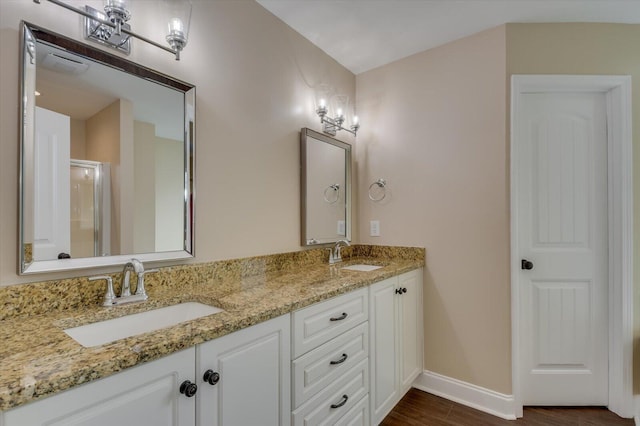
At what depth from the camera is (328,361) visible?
1391 millimetres

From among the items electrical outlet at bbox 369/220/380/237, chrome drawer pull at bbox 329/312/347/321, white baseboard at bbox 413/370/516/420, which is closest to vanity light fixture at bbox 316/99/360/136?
electrical outlet at bbox 369/220/380/237

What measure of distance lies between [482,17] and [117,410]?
8.44 ft

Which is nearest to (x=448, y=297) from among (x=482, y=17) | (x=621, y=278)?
(x=621, y=278)

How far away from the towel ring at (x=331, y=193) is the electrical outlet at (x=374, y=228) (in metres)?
0.39

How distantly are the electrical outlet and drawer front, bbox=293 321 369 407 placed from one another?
1018 millimetres

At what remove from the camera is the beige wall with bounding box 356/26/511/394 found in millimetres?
2045

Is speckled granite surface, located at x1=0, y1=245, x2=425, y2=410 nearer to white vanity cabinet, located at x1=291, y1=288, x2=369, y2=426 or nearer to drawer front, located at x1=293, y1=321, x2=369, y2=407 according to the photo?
white vanity cabinet, located at x1=291, y1=288, x2=369, y2=426

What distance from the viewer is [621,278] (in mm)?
1946

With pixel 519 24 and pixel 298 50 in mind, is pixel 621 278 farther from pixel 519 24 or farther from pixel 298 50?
pixel 298 50

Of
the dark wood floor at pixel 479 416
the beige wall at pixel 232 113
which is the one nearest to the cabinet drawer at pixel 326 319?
the beige wall at pixel 232 113

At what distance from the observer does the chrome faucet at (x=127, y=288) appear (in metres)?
1.14

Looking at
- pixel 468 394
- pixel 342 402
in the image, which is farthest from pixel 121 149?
pixel 468 394

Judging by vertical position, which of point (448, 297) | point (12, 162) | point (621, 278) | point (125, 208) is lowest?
point (448, 297)

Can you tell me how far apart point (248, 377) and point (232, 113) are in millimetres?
1269
